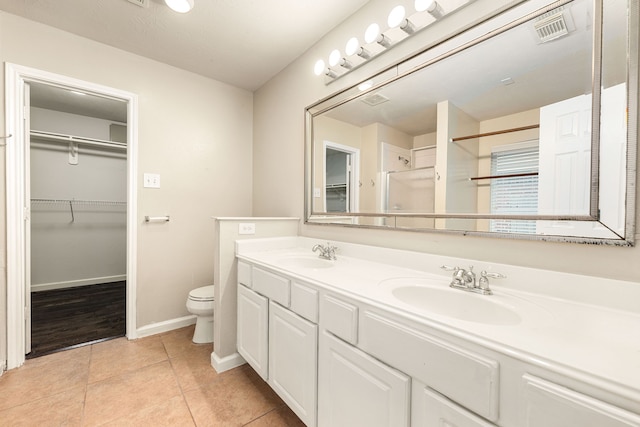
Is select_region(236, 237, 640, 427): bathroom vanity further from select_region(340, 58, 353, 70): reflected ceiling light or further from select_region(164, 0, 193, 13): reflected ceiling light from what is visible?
select_region(164, 0, 193, 13): reflected ceiling light

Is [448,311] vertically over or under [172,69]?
under

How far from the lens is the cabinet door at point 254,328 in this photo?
4.80 ft

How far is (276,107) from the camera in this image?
8.09 feet

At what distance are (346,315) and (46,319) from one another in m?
3.16

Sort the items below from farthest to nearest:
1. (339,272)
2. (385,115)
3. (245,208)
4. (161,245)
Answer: (245,208), (161,245), (385,115), (339,272)

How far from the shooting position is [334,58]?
5.91ft

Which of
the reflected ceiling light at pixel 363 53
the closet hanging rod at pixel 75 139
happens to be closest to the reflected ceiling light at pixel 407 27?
the reflected ceiling light at pixel 363 53

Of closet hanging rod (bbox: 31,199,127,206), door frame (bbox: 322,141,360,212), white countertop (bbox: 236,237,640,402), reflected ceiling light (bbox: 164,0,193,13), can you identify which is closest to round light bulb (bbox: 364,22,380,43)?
door frame (bbox: 322,141,360,212)

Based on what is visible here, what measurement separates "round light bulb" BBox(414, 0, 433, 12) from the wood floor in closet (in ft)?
10.4

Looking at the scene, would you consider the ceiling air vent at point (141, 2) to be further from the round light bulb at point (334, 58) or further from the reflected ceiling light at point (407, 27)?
the reflected ceiling light at point (407, 27)

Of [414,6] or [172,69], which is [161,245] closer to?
[172,69]

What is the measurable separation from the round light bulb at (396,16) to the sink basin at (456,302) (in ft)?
4.49

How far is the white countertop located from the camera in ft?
1.76

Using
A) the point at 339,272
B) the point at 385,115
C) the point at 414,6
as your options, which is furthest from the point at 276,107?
the point at 339,272
